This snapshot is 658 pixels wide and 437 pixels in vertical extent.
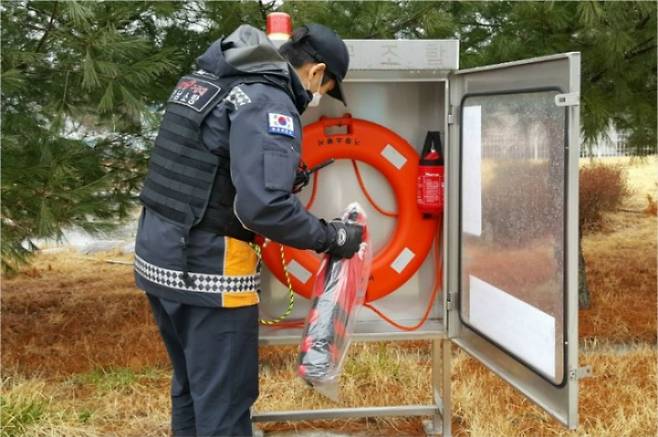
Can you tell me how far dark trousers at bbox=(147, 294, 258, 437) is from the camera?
1995 mm

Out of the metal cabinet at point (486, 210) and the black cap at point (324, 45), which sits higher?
the black cap at point (324, 45)

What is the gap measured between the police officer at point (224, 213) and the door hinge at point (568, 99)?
2.06 feet

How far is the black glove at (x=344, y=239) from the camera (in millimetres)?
2072

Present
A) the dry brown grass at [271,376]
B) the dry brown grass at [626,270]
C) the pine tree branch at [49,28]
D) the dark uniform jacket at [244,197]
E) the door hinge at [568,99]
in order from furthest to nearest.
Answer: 1. the dry brown grass at [626,270]
2. the dry brown grass at [271,376]
3. the pine tree branch at [49,28]
4. the dark uniform jacket at [244,197]
5. the door hinge at [568,99]

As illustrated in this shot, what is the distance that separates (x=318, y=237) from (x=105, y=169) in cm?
173

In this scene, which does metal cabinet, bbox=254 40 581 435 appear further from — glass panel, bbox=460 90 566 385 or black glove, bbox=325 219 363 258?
black glove, bbox=325 219 363 258

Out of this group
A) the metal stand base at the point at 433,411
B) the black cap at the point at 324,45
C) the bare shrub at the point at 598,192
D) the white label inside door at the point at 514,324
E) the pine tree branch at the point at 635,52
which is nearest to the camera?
the white label inside door at the point at 514,324

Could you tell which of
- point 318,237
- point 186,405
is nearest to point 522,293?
point 318,237

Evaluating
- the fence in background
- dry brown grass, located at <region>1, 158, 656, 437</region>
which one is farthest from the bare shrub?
the fence in background

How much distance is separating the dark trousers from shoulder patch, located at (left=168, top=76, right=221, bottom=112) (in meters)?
0.54

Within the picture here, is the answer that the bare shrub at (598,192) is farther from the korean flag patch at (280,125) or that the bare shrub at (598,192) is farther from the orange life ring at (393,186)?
the korean flag patch at (280,125)

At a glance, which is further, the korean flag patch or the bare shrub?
the bare shrub

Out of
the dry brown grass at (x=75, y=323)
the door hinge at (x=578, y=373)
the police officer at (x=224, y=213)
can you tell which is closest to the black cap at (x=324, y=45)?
the police officer at (x=224, y=213)

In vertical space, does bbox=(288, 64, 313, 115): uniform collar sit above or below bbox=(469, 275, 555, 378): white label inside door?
above
